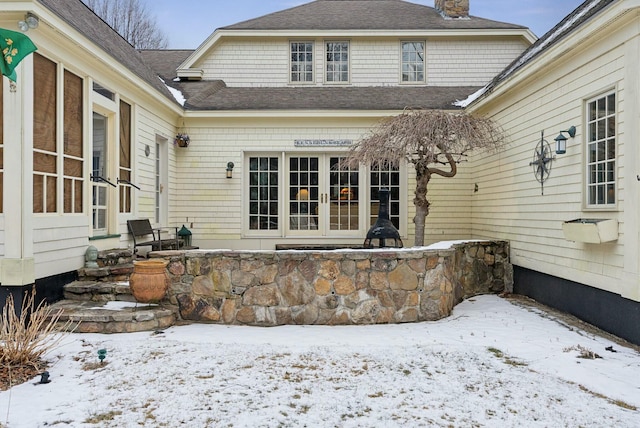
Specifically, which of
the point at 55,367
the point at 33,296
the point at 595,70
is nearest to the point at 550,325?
the point at 595,70

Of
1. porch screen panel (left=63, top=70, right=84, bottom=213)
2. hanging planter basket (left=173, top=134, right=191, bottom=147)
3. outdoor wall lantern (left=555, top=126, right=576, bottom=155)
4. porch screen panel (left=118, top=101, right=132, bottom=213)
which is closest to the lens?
porch screen panel (left=63, top=70, right=84, bottom=213)

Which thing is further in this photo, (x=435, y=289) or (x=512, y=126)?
(x=512, y=126)

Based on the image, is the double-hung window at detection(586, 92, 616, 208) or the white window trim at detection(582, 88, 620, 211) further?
the double-hung window at detection(586, 92, 616, 208)

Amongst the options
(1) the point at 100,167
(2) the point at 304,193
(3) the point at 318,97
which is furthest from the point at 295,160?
(1) the point at 100,167

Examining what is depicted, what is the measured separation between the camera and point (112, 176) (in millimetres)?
6621

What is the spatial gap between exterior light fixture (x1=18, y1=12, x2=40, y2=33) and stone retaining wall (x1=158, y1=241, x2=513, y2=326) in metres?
2.61

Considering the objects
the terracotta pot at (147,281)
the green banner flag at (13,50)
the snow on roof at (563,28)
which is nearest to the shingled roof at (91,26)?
the green banner flag at (13,50)

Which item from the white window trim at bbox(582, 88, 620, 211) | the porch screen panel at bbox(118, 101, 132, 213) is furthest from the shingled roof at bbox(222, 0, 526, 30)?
the white window trim at bbox(582, 88, 620, 211)

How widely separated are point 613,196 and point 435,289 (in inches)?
83.8

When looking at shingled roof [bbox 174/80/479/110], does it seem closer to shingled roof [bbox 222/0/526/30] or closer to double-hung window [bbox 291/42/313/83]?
double-hung window [bbox 291/42/313/83]

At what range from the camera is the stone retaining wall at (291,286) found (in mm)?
5254

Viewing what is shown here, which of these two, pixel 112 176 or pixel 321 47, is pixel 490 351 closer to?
pixel 112 176

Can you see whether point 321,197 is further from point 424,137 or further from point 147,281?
point 147,281

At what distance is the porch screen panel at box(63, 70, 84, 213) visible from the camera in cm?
545
